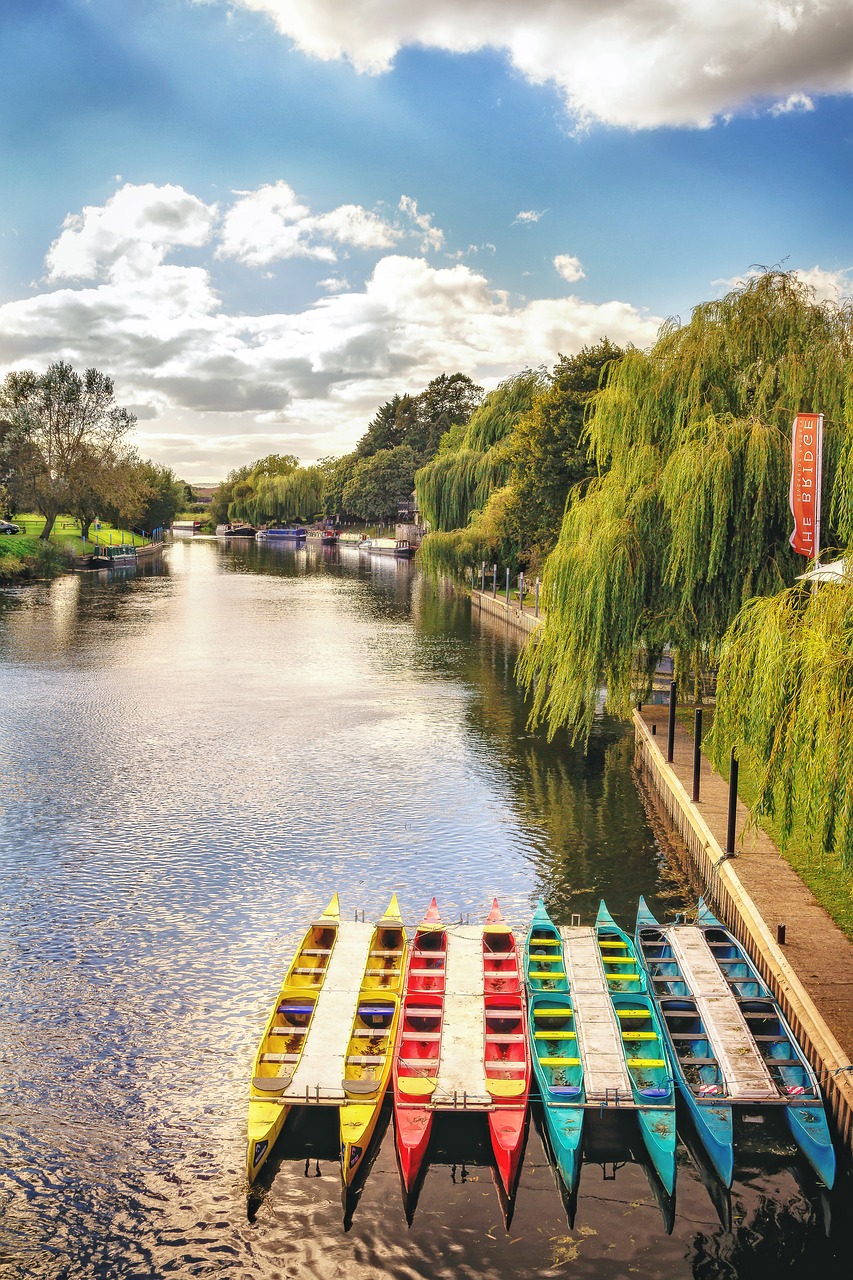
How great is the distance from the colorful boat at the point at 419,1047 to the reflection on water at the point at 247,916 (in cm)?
60

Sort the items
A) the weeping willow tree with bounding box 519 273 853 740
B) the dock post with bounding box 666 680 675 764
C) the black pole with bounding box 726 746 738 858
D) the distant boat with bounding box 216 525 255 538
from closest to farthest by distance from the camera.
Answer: the black pole with bounding box 726 746 738 858, the weeping willow tree with bounding box 519 273 853 740, the dock post with bounding box 666 680 675 764, the distant boat with bounding box 216 525 255 538

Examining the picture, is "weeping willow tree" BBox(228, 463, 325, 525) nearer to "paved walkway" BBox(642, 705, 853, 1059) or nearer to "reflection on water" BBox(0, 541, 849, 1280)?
"reflection on water" BBox(0, 541, 849, 1280)

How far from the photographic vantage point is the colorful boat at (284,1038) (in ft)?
34.3

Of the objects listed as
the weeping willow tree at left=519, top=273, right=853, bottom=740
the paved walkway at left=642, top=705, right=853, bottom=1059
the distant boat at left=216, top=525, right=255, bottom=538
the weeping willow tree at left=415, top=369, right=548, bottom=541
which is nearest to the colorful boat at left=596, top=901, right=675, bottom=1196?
the paved walkway at left=642, top=705, right=853, bottom=1059

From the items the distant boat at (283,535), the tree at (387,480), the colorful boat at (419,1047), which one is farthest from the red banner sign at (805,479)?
the distant boat at (283,535)

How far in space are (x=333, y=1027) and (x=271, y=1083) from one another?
1.30 m

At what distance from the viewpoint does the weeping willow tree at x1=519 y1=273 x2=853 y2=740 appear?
20234 millimetres

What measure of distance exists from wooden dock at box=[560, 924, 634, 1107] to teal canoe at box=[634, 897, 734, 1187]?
0.58 metres

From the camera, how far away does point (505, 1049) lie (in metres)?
11.7

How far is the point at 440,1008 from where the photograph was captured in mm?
12625

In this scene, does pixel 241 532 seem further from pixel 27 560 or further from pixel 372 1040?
pixel 372 1040

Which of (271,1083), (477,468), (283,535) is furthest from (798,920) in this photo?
(283,535)

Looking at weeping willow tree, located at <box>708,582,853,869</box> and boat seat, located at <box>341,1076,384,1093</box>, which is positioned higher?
weeping willow tree, located at <box>708,582,853,869</box>

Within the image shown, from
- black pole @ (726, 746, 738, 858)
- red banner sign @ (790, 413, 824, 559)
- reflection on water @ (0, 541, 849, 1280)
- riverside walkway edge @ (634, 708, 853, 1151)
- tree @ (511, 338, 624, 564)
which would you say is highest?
tree @ (511, 338, 624, 564)
